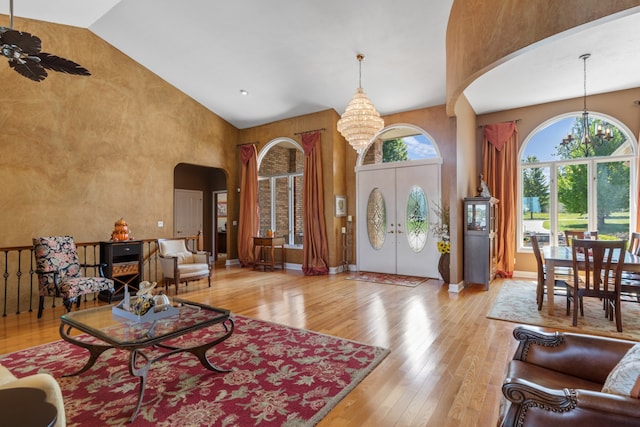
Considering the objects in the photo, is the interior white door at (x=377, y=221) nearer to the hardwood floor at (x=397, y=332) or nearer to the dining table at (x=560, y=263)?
the hardwood floor at (x=397, y=332)

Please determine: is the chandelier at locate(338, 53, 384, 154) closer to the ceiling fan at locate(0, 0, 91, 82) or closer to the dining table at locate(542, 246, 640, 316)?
the dining table at locate(542, 246, 640, 316)

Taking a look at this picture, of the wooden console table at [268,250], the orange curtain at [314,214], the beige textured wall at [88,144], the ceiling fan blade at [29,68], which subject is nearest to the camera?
the ceiling fan blade at [29,68]

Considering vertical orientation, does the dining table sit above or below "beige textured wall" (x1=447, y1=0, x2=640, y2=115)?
below

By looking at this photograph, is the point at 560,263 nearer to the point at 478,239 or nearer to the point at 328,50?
the point at 478,239

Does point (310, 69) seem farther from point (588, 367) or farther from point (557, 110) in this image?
point (588, 367)

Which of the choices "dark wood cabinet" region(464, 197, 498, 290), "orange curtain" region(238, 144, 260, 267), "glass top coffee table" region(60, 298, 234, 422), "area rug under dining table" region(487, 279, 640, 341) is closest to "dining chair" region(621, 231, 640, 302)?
"area rug under dining table" region(487, 279, 640, 341)

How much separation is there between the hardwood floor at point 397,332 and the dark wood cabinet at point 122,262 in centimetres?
50

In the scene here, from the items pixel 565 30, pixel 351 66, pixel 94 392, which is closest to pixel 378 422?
pixel 94 392

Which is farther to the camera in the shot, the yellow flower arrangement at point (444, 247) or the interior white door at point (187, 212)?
the interior white door at point (187, 212)

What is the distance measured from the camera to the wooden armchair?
17.8 ft

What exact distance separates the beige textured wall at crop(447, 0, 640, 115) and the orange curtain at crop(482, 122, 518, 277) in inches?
113

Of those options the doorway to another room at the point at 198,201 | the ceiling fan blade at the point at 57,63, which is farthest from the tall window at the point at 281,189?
the ceiling fan blade at the point at 57,63

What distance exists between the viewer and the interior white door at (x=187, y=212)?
904cm

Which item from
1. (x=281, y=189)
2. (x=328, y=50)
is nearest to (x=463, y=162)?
(x=328, y=50)
